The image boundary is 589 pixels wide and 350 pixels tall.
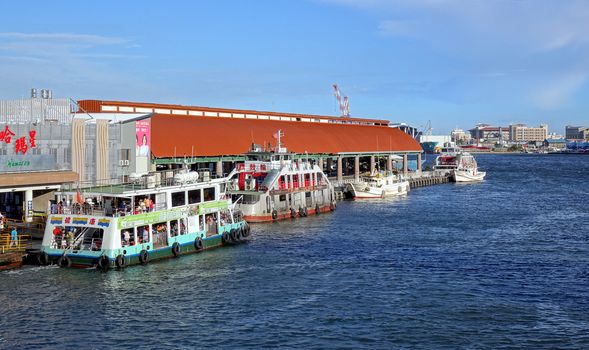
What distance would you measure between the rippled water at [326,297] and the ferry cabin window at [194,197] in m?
4.35

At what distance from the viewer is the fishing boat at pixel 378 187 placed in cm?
10319

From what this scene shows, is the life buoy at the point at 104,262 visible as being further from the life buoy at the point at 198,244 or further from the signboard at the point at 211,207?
the signboard at the point at 211,207

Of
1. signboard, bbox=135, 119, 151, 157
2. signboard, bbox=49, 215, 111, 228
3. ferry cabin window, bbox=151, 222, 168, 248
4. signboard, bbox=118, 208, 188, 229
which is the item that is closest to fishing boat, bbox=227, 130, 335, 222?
signboard, bbox=135, 119, 151, 157

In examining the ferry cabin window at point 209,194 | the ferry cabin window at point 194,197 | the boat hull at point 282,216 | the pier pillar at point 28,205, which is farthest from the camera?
the boat hull at point 282,216

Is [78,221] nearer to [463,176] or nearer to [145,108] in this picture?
[145,108]

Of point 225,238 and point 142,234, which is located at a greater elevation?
point 142,234

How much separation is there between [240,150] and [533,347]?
64012 millimetres

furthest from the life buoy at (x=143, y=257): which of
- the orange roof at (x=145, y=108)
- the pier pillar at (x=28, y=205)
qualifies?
the orange roof at (x=145, y=108)

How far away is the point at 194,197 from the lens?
54219 mm

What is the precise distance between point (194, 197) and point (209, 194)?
93.7 inches

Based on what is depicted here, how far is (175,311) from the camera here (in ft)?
123

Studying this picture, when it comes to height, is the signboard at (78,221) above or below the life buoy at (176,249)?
above

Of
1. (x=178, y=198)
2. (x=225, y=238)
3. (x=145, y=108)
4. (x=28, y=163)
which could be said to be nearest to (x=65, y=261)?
(x=178, y=198)

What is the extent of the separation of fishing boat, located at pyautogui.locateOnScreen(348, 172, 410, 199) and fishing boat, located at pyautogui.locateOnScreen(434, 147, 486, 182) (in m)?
38.1
